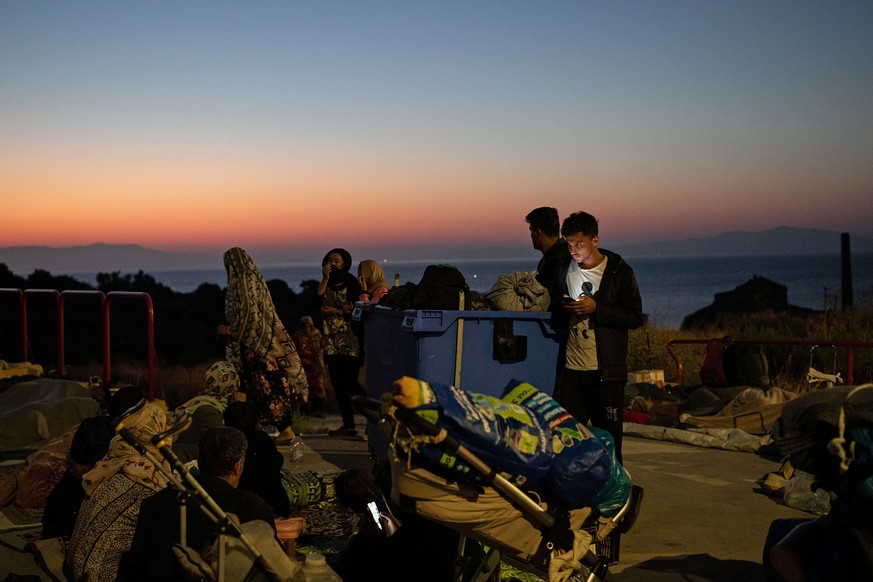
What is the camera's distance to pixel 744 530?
652cm

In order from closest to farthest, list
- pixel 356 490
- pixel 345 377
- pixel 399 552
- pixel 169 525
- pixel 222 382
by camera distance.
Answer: pixel 169 525 < pixel 399 552 < pixel 356 490 < pixel 222 382 < pixel 345 377

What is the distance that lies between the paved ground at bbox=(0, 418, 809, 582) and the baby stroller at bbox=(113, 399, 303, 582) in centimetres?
252

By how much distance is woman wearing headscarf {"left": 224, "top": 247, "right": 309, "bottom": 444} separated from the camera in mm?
9508

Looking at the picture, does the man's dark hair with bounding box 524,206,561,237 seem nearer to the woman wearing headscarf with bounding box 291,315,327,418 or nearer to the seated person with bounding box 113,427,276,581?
the seated person with bounding box 113,427,276,581

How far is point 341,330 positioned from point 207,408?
231 centimetres

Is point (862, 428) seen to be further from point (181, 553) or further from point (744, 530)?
point (744, 530)

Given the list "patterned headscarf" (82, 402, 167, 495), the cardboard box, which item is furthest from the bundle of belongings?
the cardboard box

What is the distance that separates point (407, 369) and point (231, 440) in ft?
7.63

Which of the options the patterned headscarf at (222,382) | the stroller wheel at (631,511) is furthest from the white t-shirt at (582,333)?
the patterned headscarf at (222,382)

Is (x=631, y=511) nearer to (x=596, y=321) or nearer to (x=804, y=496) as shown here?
(x=596, y=321)

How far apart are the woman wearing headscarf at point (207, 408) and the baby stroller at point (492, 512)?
3.05 meters

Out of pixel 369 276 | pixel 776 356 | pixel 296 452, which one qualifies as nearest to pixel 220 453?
pixel 296 452

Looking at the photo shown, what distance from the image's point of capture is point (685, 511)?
705 cm

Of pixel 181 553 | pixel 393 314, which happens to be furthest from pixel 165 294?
pixel 181 553
